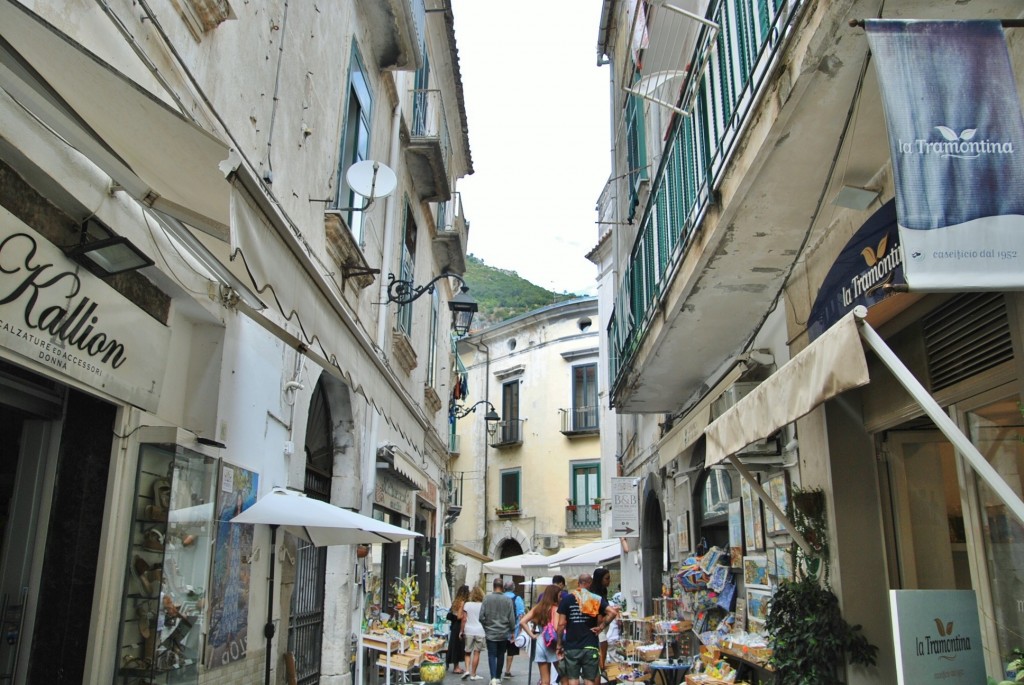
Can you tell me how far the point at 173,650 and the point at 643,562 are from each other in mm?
9866

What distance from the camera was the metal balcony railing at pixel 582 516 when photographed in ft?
102

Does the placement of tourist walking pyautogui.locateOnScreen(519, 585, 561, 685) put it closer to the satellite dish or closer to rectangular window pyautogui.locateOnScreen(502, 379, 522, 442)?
the satellite dish

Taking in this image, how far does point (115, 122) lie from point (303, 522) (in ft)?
11.9

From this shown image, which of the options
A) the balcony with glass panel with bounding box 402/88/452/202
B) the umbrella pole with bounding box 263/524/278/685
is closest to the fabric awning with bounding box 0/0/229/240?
the umbrella pole with bounding box 263/524/278/685

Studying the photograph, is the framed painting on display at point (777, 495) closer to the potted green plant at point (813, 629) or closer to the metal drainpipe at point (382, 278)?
the potted green plant at point (813, 629)

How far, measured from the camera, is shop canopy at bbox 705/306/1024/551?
3.29 metres

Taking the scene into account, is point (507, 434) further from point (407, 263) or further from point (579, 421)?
point (407, 263)

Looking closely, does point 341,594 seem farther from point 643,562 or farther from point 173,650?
point 643,562

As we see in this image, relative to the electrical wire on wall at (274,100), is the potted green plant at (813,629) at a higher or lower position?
lower

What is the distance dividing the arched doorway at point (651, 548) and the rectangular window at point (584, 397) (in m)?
17.5

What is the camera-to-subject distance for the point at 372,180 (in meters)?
8.81

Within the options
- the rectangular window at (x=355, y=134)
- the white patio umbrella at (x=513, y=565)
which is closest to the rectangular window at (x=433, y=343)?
the white patio umbrella at (x=513, y=565)

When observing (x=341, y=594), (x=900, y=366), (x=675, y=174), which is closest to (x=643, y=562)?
(x=341, y=594)

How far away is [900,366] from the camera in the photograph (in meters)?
3.48
